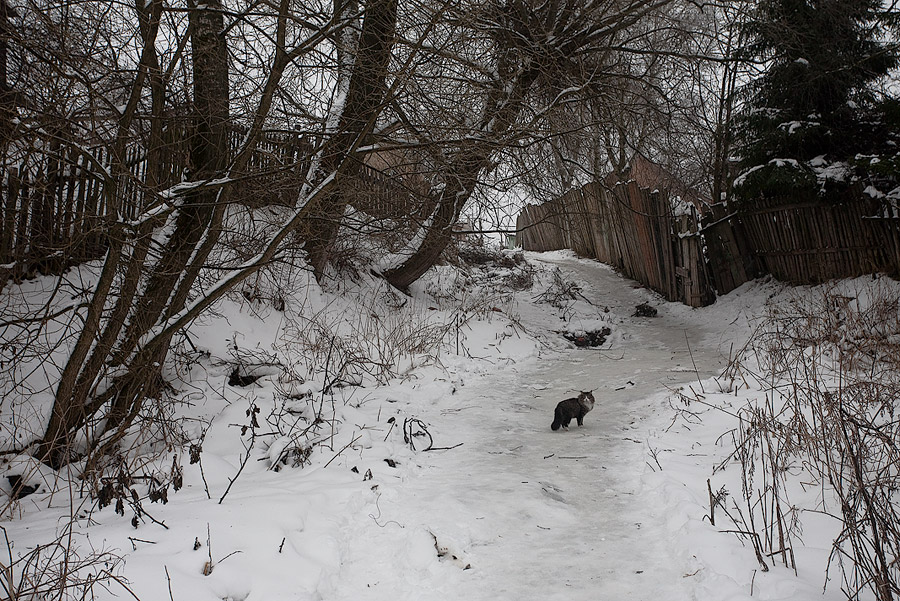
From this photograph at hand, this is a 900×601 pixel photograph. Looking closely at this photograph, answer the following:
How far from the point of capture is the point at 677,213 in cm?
1110

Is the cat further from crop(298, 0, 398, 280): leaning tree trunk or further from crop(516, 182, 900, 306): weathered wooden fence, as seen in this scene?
crop(516, 182, 900, 306): weathered wooden fence

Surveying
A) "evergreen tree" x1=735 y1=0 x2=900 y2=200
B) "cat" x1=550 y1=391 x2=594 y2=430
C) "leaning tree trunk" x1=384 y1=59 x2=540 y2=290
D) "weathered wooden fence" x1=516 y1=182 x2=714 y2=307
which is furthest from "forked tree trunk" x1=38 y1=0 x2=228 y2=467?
"evergreen tree" x1=735 y1=0 x2=900 y2=200

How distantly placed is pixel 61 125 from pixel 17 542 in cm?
206

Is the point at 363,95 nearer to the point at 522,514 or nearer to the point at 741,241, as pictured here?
the point at 522,514

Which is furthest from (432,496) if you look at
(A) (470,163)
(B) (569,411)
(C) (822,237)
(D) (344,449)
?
(C) (822,237)

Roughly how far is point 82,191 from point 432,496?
3.99 metres

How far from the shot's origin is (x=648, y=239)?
12109 mm

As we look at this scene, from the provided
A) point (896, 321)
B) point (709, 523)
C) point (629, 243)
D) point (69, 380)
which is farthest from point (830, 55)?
point (69, 380)

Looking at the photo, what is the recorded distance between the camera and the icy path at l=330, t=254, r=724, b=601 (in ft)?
8.58

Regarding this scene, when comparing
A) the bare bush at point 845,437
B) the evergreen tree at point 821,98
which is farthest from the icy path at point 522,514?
the evergreen tree at point 821,98

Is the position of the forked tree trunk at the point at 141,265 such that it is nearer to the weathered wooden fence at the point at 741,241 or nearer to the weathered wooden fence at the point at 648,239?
the weathered wooden fence at the point at 741,241

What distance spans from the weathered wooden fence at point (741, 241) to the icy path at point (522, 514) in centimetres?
263

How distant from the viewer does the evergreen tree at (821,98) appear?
825 cm

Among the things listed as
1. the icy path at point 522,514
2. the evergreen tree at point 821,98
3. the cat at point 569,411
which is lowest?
the icy path at point 522,514
